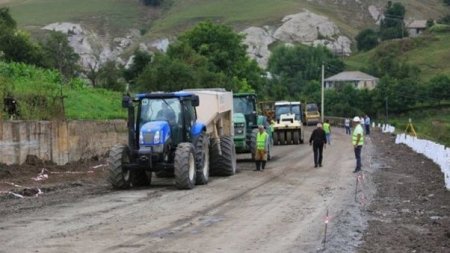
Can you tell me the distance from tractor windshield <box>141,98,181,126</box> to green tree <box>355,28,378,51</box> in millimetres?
160839


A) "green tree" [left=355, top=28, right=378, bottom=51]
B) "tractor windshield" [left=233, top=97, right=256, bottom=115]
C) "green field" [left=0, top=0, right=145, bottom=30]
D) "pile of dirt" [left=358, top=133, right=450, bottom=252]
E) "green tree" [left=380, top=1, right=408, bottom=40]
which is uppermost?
"green field" [left=0, top=0, right=145, bottom=30]

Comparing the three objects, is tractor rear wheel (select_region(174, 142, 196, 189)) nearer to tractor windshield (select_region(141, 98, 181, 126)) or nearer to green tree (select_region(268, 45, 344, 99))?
tractor windshield (select_region(141, 98, 181, 126))

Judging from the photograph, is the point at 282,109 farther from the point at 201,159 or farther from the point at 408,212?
the point at 408,212

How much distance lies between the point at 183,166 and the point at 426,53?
136 m

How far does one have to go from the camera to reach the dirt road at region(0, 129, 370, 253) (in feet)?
37.9

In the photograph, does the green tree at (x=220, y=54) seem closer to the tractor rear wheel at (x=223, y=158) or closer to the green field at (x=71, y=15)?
the tractor rear wheel at (x=223, y=158)

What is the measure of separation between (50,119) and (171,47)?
1527 inches

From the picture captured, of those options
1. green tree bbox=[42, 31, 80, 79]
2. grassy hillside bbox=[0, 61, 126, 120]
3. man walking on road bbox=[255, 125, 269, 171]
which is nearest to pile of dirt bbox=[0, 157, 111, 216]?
grassy hillside bbox=[0, 61, 126, 120]

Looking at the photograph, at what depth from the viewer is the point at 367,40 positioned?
17862 cm

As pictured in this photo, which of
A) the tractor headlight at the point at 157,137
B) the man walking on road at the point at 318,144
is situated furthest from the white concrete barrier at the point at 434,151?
the tractor headlight at the point at 157,137

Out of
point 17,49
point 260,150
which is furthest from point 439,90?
point 260,150

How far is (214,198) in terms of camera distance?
17922 millimetres

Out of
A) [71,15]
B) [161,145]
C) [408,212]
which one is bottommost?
[408,212]

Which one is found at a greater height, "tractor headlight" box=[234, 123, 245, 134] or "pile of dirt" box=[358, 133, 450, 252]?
"tractor headlight" box=[234, 123, 245, 134]
